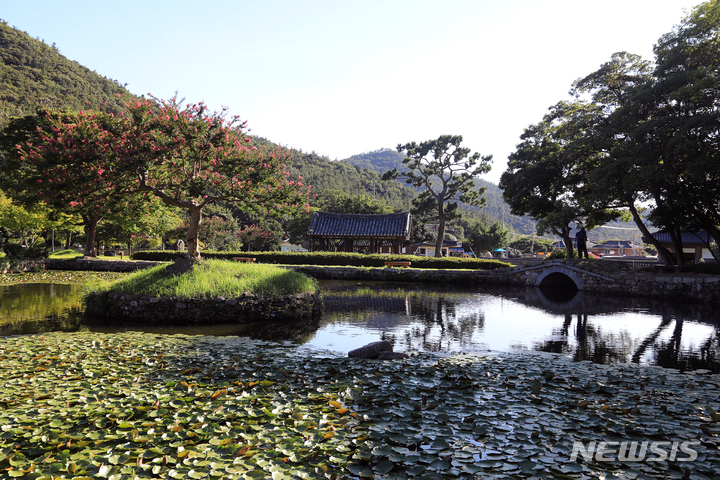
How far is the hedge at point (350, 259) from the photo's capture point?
26.9 m

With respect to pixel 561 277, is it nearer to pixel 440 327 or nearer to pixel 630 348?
pixel 630 348

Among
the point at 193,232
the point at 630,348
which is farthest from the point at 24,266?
the point at 630,348

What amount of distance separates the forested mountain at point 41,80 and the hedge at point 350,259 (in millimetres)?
41095

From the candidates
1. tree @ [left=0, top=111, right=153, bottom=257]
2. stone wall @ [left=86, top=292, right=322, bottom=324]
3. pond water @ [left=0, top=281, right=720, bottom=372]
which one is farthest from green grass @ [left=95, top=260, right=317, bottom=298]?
tree @ [left=0, top=111, right=153, bottom=257]

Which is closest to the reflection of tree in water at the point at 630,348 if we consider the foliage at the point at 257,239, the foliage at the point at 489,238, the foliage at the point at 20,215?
the foliage at the point at 20,215

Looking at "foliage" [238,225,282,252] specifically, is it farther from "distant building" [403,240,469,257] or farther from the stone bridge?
the stone bridge

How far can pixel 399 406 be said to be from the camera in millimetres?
4480

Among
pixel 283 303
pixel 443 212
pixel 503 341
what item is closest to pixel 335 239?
pixel 443 212

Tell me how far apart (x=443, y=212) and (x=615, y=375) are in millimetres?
30943

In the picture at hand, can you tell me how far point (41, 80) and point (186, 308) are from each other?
78645mm

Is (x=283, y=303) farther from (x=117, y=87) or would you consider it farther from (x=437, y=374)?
(x=117, y=87)

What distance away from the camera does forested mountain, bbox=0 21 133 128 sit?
189ft

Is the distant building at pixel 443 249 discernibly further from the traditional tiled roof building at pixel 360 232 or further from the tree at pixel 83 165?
the tree at pixel 83 165

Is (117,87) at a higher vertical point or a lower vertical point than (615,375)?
higher
